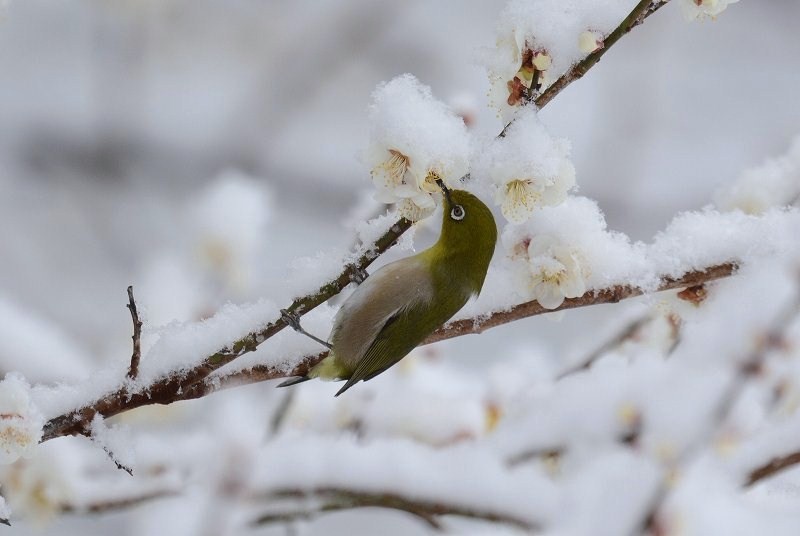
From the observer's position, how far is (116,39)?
11.2ft

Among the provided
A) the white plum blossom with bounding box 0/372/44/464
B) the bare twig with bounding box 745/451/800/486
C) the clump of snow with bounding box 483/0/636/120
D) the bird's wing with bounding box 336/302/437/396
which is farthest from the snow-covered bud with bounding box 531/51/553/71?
the bare twig with bounding box 745/451/800/486

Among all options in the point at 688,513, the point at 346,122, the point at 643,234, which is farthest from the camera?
the point at 346,122

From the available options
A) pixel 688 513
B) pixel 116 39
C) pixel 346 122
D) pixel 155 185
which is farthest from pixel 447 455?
pixel 346 122

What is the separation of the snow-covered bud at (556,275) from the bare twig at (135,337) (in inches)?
19.1

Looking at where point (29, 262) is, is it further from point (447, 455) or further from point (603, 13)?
point (603, 13)

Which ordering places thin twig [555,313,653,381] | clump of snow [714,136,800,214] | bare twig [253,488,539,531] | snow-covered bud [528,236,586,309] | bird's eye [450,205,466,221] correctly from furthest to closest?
thin twig [555,313,653,381] → bare twig [253,488,539,531] → clump of snow [714,136,800,214] → bird's eye [450,205,466,221] → snow-covered bud [528,236,586,309]

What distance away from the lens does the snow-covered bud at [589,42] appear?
38.1 inches

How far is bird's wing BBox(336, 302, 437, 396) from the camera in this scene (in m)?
1.36

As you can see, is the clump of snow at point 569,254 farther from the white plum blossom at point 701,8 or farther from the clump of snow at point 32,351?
the clump of snow at point 32,351

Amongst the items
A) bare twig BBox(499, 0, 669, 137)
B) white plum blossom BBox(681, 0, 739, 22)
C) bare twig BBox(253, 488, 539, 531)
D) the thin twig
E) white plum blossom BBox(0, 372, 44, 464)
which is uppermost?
the thin twig

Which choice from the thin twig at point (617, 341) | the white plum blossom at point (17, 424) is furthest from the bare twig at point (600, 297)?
the thin twig at point (617, 341)

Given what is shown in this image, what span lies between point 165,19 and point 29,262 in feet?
4.61

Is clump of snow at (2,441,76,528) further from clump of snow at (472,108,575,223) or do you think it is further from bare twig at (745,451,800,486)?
bare twig at (745,451,800,486)

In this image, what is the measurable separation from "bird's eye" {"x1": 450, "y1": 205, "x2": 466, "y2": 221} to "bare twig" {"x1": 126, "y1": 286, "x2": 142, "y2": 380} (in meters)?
0.51
